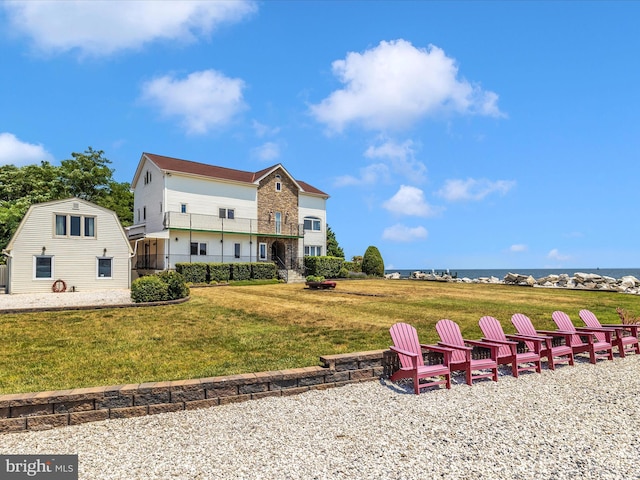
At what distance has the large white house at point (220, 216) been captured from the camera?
30.9 meters

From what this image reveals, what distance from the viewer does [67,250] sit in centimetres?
2281

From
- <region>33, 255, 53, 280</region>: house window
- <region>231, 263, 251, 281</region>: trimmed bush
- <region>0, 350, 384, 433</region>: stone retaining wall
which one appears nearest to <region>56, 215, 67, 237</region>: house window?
<region>33, 255, 53, 280</region>: house window

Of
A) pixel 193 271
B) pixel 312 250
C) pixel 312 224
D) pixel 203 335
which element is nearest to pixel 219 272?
pixel 193 271

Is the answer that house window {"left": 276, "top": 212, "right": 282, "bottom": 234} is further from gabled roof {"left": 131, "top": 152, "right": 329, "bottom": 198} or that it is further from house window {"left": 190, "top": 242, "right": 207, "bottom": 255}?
house window {"left": 190, "top": 242, "right": 207, "bottom": 255}

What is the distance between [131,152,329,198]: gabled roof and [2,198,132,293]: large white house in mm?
8093

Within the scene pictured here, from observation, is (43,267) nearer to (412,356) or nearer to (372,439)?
(412,356)

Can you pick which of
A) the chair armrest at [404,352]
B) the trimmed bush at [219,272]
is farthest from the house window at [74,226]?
the chair armrest at [404,352]

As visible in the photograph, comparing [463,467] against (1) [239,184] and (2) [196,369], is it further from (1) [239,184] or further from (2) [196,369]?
(1) [239,184]

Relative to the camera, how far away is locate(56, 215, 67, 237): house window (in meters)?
22.6

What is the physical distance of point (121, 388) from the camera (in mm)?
4938

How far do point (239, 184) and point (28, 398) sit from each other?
101 ft

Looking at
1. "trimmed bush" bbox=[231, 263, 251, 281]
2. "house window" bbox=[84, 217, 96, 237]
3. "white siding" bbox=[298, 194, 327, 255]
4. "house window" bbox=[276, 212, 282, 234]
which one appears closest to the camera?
"house window" bbox=[84, 217, 96, 237]

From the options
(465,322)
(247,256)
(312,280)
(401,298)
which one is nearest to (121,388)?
(465,322)

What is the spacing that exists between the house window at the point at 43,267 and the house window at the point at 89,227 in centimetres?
225
